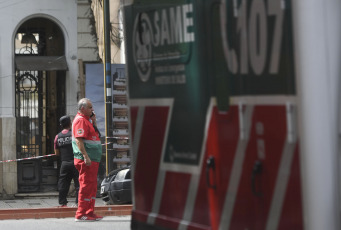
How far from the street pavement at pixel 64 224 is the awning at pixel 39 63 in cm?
882

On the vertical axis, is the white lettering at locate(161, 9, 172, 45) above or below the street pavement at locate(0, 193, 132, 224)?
above

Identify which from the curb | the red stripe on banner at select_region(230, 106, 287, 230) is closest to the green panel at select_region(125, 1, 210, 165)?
the red stripe on banner at select_region(230, 106, 287, 230)

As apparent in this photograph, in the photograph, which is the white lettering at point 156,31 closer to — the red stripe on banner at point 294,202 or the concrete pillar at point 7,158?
the red stripe on banner at point 294,202

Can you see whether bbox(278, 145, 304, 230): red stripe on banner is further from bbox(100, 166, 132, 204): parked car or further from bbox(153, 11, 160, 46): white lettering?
bbox(100, 166, 132, 204): parked car

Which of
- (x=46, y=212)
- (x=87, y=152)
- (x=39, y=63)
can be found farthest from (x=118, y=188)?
(x=39, y=63)

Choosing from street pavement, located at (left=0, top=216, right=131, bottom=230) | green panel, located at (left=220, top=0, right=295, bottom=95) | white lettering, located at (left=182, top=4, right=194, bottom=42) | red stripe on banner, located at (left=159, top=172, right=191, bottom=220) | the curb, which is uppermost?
white lettering, located at (left=182, top=4, right=194, bottom=42)

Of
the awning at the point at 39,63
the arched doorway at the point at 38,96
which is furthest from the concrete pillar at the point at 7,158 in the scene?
the awning at the point at 39,63

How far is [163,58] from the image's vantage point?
5.68 m

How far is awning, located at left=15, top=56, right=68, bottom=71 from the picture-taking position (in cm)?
2182

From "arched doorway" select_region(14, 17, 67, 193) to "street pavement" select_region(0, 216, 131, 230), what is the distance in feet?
28.4

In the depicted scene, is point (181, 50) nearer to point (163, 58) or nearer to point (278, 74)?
point (163, 58)

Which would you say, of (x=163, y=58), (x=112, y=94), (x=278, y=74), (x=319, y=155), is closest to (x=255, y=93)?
(x=278, y=74)

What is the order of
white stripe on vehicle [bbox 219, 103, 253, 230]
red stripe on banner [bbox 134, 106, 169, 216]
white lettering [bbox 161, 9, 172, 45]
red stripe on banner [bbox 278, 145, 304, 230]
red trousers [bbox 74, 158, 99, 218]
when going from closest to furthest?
red stripe on banner [bbox 278, 145, 304, 230] < white stripe on vehicle [bbox 219, 103, 253, 230] < white lettering [bbox 161, 9, 172, 45] < red stripe on banner [bbox 134, 106, 169, 216] < red trousers [bbox 74, 158, 99, 218]

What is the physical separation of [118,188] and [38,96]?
6.90 meters
